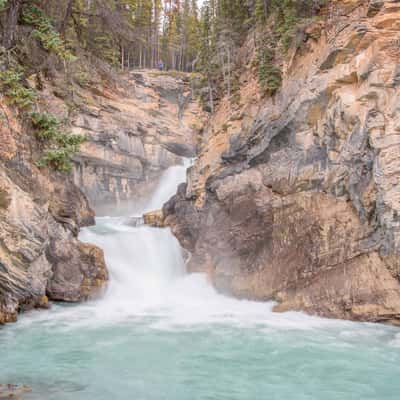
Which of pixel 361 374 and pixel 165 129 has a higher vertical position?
pixel 165 129

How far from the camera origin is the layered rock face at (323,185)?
10.0 metres

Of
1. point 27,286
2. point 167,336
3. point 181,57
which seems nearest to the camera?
point 167,336

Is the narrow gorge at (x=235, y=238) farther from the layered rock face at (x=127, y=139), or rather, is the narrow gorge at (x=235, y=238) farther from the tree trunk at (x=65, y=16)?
the layered rock face at (x=127, y=139)

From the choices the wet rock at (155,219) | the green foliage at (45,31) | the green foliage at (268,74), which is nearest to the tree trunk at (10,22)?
the green foliage at (45,31)

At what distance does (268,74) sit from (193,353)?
409 inches

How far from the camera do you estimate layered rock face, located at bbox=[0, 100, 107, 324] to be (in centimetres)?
1009

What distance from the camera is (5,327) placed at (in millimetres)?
9672

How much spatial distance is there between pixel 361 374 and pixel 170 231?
458 inches

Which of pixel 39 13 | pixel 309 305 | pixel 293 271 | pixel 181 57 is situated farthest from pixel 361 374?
pixel 181 57

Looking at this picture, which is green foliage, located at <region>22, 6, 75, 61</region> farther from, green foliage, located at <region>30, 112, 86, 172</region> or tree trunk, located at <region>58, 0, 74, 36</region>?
green foliage, located at <region>30, 112, 86, 172</region>

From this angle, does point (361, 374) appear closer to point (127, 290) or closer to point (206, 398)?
point (206, 398)

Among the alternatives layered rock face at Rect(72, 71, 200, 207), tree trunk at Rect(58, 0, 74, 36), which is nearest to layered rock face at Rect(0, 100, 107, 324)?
tree trunk at Rect(58, 0, 74, 36)

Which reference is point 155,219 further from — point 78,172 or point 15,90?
point 15,90

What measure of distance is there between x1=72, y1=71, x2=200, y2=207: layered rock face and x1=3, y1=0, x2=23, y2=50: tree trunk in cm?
922
